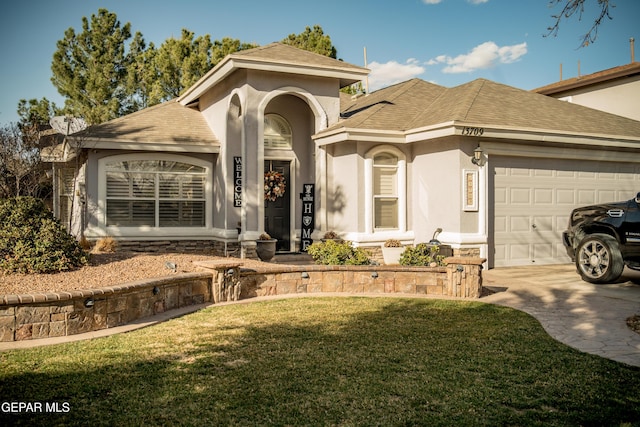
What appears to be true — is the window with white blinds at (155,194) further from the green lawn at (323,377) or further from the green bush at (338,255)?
the green lawn at (323,377)


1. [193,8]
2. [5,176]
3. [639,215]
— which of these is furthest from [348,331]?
[193,8]

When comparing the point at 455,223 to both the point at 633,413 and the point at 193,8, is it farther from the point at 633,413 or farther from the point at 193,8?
the point at 193,8

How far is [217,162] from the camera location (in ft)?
51.1

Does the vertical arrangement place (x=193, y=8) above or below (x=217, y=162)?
above

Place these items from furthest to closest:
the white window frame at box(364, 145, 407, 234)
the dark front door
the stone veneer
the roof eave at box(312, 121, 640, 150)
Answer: the dark front door, the white window frame at box(364, 145, 407, 234), the roof eave at box(312, 121, 640, 150), the stone veneer

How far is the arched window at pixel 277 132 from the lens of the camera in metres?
15.4

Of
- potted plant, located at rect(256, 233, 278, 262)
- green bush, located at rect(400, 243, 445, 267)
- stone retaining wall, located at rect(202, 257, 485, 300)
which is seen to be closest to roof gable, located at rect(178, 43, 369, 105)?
potted plant, located at rect(256, 233, 278, 262)

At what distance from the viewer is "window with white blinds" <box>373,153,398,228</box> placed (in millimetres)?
14047

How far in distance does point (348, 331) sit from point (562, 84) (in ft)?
65.7

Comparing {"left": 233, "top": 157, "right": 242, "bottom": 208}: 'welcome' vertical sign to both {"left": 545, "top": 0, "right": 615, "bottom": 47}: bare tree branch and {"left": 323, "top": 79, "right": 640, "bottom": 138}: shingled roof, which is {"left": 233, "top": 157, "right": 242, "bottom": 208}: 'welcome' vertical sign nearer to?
{"left": 323, "top": 79, "right": 640, "bottom": 138}: shingled roof

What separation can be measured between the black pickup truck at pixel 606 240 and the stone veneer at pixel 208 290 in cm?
248

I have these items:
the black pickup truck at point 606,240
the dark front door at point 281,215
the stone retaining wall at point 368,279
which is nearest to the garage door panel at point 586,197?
the black pickup truck at point 606,240

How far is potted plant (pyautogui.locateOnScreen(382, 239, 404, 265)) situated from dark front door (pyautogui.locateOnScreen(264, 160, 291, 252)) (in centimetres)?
309

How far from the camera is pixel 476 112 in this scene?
13.4 m
